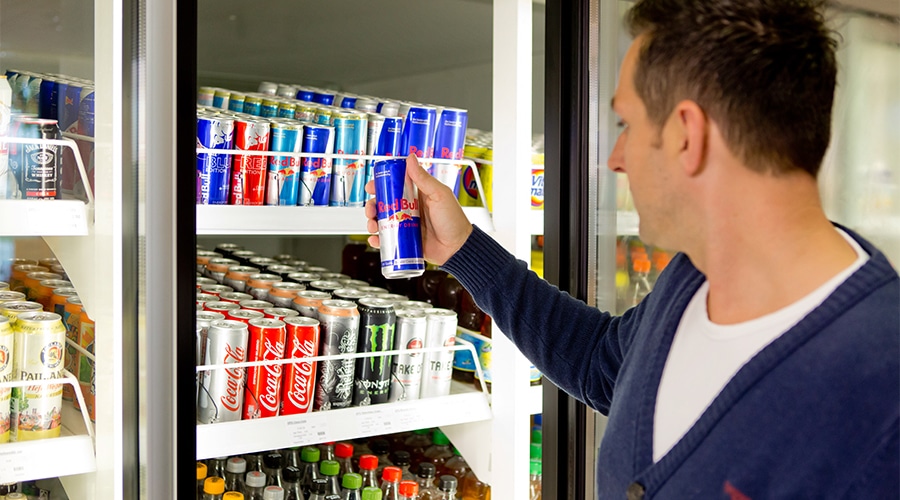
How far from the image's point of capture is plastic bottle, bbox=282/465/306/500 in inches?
64.3

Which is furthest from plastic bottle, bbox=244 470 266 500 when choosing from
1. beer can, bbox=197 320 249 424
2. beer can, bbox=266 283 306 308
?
beer can, bbox=266 283 306 308

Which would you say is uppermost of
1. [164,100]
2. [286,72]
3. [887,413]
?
[286,72]

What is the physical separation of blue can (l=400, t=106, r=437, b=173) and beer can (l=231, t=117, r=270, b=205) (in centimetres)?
28

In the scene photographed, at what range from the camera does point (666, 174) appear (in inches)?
31.7

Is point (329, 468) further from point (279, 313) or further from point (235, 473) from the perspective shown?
point (279, 313)

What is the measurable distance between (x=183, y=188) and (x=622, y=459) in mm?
620

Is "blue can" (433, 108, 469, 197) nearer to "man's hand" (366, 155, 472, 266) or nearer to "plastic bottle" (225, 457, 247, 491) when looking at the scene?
"man's hand" (366, 155, 472, 266)

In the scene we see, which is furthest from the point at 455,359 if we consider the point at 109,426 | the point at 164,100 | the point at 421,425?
the point at 164,100

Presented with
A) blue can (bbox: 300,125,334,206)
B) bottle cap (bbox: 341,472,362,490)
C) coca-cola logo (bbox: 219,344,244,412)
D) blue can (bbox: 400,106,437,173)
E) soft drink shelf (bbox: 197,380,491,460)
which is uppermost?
blue can (bbox: 400,106,437,173)

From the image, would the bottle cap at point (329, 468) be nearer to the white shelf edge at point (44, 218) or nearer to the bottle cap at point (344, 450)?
the bottle cap at point (344, 450)

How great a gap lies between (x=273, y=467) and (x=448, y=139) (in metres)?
0.72

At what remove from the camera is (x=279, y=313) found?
1.52 m

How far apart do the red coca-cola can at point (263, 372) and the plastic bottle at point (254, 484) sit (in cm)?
19

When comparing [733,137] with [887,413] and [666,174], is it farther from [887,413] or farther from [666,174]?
[887,413]
